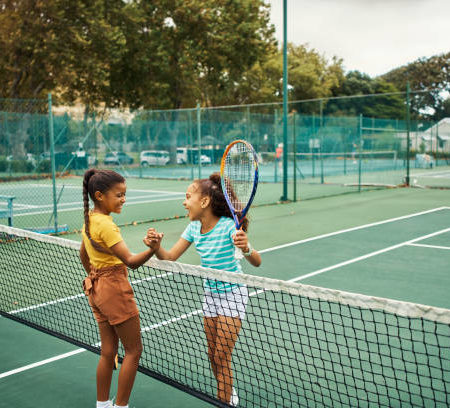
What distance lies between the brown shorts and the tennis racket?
0.64m

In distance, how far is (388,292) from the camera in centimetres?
576

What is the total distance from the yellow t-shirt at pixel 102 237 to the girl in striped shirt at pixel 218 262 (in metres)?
0.30

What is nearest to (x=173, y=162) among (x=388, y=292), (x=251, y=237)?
(x=251, y=237)

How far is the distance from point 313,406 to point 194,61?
1217 inches

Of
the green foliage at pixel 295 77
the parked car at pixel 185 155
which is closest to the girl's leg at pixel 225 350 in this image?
the parked car at pixel 185 155

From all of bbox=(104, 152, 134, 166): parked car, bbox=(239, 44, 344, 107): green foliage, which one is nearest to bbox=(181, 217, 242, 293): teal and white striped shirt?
bbox=(104, 152, 134, 166): parked car

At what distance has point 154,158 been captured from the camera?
24766mm

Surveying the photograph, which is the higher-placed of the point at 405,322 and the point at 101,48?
the point at 101,48

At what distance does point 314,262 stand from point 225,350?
4357 millimetres

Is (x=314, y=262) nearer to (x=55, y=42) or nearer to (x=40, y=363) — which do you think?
(x=40, y=363)

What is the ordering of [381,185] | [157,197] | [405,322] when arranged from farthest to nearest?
1. [381,185]
2. [157,197]
3. [405,322]

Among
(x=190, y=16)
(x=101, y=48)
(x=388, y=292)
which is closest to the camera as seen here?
(x=388, y=292)

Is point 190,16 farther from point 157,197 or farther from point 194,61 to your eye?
point 157,197

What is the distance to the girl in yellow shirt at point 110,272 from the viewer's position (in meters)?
2.83
